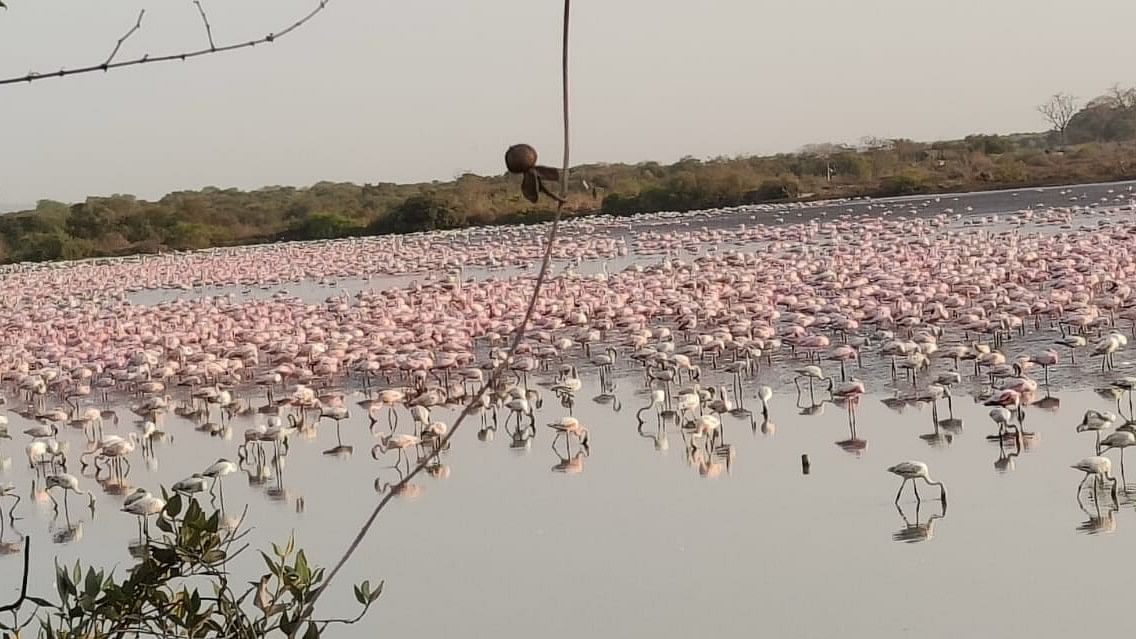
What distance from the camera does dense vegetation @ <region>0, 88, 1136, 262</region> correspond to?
1563 inches

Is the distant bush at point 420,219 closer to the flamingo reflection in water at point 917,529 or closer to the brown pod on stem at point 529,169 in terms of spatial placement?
the flamingo reflection in water at point 917,529

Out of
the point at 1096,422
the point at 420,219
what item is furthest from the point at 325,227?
the point at 1096,422

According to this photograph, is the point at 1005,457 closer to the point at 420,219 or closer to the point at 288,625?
the point at 288,625

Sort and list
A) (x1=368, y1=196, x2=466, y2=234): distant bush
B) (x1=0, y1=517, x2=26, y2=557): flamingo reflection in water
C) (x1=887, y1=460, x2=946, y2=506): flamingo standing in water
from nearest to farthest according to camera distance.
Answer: (x1=887, y1=460, x2=946, y2=506): flamingo standing in water < (x1=0, y1=517, x2=26, y2=557): flamingo reflection in water < (x1=368, y1=196, x2=466, y2=234): distant bush

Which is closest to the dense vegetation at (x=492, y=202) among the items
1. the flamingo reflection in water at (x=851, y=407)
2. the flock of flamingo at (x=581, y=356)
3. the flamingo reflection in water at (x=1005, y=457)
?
the flock of flamingo at (x=581, y=356)

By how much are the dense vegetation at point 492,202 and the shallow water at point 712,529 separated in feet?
86.2

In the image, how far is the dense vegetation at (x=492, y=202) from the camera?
3969 centimetres

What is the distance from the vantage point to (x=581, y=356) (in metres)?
12.8

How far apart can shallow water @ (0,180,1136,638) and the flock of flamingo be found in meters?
0.14

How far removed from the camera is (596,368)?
12.0 m

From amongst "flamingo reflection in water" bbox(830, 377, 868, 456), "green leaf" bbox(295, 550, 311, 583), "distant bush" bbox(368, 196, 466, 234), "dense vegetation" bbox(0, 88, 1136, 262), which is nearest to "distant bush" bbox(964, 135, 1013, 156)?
"dense vegetation" bbox(0, 88, 1136, 262)

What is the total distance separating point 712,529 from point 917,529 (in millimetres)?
939

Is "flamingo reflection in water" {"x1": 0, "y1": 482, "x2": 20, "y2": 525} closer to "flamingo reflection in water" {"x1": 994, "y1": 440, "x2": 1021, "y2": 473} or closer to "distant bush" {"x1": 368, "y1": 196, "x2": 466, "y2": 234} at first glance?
"flamingo reflection in water" {"x1": 994, "y1": 440, "x2": 1021, "y2": 473}

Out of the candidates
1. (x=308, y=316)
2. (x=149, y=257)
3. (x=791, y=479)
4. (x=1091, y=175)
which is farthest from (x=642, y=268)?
(x=1091, y=175)
